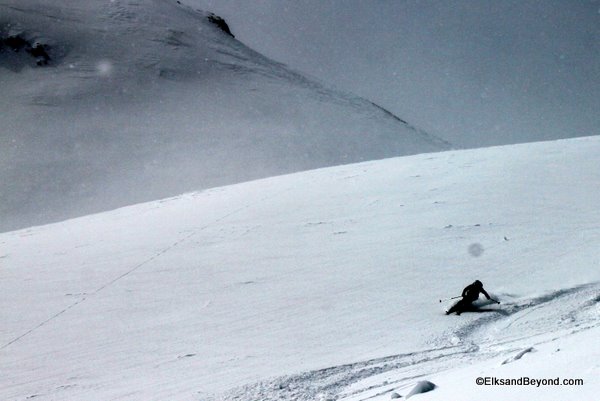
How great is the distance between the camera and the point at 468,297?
3.51 meters

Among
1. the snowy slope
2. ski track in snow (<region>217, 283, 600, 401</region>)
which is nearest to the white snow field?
ski track in snow (<region>217, 283, 600, 401</region>)

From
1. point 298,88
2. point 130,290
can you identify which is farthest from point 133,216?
point 298,88

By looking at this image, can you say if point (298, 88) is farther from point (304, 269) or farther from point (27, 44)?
point (304, 269)

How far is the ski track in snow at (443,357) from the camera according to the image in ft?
8.63

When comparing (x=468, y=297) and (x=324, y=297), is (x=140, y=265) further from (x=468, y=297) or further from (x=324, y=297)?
(x=468, y=297)

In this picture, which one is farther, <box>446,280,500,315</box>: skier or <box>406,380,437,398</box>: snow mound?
<box>446,280,500,315</box>: skier

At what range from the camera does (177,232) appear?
646cm

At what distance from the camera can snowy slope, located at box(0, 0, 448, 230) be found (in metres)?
16.8

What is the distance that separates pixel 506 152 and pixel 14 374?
7730 mm

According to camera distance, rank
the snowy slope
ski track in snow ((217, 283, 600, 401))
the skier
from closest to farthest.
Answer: ski track in snow ((217, 283, 600, 401)), the skier, the snowy slope

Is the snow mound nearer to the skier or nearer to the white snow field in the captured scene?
the white snow field

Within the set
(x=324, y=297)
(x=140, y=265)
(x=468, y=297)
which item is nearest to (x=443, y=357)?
(x=468, y=297)

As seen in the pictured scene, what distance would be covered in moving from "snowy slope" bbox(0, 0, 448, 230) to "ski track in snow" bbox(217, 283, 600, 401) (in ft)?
42.8

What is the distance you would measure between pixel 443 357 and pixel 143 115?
21307 millimetres
